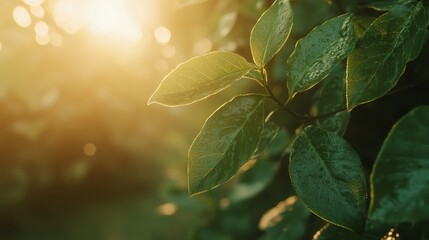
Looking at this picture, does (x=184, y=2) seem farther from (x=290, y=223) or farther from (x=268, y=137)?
(x=290, y=223)

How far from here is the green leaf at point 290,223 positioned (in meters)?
1.11

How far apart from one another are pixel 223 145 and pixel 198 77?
0.31 ft

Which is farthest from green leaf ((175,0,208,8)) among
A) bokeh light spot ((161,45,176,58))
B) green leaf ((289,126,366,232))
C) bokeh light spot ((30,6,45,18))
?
bokeh light spot ((30,6,45,18))

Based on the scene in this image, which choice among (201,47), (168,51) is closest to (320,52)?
(201,47)

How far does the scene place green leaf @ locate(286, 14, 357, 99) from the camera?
2.06 feet

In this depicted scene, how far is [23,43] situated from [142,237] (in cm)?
217

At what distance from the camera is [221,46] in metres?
1.52

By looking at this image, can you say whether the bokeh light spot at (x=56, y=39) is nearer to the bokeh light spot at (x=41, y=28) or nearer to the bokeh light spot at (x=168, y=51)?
the bokeh light spot at (x=41, y=28)

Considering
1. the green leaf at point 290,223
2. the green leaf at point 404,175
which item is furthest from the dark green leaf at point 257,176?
the green leaf at point 404,175

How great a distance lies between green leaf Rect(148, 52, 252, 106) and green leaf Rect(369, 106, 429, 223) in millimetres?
Result: 228

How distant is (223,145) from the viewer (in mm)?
643

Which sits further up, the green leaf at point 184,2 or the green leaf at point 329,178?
the green leaf at point 184,2

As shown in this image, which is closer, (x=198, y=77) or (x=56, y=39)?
(x=198, y=77)

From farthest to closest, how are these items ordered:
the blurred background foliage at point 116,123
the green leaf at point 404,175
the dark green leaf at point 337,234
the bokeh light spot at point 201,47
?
the bokeh light spot at point 201,47, the blurred background foliage at point 116,123, the dark green leaf at point 337,234, the green leaf at point 404,175
